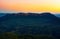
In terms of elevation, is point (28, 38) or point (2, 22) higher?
point (2, 22)

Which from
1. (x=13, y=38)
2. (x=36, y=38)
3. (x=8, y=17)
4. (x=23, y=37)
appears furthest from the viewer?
(x=8, y=17)

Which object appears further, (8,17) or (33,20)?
(33,20)

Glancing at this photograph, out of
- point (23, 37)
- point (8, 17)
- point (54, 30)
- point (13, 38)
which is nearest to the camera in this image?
point (13, 38)

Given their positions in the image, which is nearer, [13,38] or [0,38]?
[0,38]

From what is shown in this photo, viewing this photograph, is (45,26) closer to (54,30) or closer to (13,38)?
(54,30)

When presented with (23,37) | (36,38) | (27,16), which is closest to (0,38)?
(23,37)

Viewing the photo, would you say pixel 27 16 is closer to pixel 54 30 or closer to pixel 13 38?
pixel 54 30

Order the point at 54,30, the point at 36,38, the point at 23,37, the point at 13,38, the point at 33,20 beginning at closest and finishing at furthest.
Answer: the point at 13,38 < the point at 23,37 < the point at 36,38 < the point at 54,30 < the point at 33,20

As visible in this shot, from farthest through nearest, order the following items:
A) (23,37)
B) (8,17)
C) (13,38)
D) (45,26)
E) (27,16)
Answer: (27,16) < (8,17) < (45,26) < (23,37) < (13,38)

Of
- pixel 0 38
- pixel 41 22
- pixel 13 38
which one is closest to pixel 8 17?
pixel 41 22
